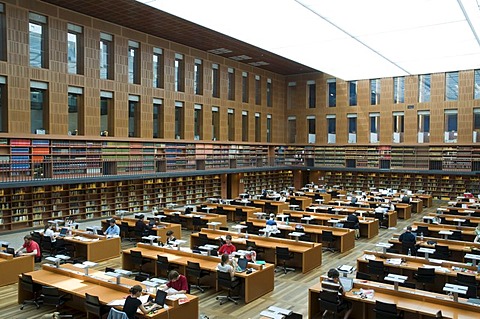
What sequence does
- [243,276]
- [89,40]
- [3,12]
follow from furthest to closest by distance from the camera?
[89,40], [3,12], [243,276]

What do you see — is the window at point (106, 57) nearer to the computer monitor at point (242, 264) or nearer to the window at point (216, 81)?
the window at point (216, 81)

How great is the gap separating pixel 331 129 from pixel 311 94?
10.3 feet

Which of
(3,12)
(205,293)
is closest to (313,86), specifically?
(3,12)

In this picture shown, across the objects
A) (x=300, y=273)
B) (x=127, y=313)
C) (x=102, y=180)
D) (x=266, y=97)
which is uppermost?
(x=266, y=97)

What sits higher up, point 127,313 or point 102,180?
point 102,180

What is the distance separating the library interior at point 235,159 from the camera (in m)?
8.29

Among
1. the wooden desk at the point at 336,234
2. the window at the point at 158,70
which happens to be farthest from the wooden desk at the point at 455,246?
the window at the point at 158,70

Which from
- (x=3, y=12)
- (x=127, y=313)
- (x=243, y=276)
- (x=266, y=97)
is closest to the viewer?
(x=127, y=313)

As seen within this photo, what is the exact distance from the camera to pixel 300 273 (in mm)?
10602

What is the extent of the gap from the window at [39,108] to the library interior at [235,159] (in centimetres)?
6

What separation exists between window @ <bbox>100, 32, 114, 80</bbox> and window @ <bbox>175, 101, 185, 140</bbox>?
440 cm

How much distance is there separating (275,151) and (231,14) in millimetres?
15495

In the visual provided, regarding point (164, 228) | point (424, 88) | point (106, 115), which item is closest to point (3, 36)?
point (106, 115)

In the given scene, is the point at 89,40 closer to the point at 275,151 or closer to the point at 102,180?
the point at 102,180
